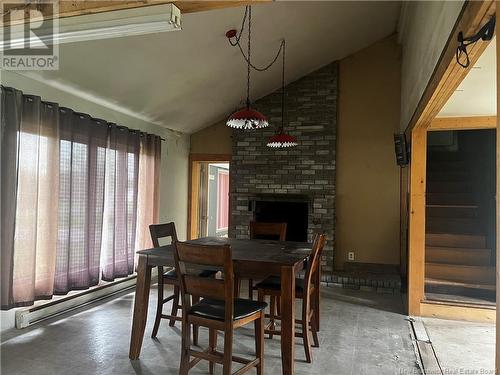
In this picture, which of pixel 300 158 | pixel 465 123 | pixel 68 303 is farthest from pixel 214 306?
pixel 300 158

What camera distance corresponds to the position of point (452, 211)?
5254 millimetres

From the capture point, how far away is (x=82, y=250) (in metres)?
3.70

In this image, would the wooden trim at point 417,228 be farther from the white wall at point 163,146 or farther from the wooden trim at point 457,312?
the white wall at point 163,146

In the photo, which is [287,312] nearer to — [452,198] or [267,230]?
[267,230]

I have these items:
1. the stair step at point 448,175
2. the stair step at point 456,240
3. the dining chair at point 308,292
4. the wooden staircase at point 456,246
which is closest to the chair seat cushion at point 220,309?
the dining chair at point 308,292

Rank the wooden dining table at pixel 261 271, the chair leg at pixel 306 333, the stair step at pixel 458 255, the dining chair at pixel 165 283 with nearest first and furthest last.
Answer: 1. the wooden dining table at pixel 261 271
2. the chair leg at pixel 306 333
3. the dining chair at pixel 165 283
4. the stair step at pixel 458 255

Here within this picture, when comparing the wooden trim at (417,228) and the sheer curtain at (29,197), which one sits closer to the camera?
the sheer curtain at (29,197)

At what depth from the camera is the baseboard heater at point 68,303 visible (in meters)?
3.21

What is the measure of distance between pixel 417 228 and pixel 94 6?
141 inches

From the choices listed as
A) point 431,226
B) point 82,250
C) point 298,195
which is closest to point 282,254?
point 82,250

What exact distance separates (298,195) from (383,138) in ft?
5.13

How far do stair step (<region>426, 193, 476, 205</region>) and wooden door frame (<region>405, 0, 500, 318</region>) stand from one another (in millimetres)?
1830

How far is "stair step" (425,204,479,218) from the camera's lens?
5.15 meters

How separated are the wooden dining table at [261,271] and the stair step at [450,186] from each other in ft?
12.2
